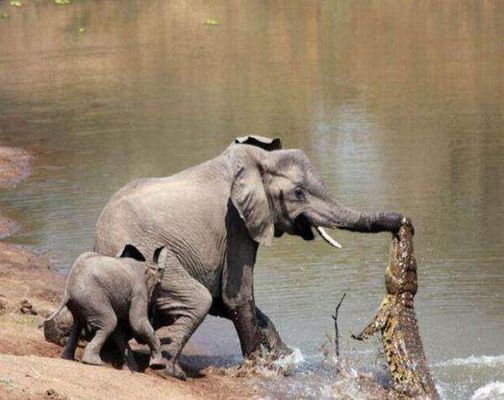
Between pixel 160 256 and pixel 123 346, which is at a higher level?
pixel 160 256

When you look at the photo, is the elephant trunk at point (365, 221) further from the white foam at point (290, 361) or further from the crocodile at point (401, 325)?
the white foam at point (290, 361)

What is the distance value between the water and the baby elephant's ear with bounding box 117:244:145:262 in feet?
7.97

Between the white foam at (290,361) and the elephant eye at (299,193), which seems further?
the white foam at (290,361)

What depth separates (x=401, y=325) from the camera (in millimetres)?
10969

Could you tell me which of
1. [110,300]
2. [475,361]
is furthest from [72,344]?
[475,361]

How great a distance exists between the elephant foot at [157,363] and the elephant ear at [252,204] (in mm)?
1426

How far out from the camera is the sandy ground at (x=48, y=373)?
8766 mm

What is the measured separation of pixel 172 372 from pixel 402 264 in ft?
6.67

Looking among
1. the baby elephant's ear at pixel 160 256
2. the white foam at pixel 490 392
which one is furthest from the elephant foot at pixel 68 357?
the white foam at pixel 490 392

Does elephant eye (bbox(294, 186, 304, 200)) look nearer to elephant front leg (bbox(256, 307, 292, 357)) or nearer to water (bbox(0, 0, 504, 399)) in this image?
elephant front leg (bbox(256, 307, 292, 357))

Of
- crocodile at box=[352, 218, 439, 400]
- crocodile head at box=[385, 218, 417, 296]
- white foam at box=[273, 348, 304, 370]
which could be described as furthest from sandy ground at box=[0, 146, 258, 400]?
crocodile head at box=[385, 218, 417, 296]

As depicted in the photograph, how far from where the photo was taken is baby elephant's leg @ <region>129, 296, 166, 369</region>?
33.9 feet

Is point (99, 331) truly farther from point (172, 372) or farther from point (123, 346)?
point (172, 372)

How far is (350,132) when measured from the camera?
85.8ft
